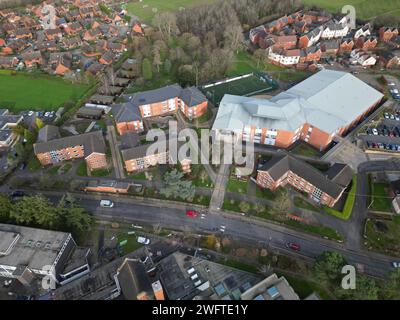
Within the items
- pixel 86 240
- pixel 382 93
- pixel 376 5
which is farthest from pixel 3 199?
pixel 376 5

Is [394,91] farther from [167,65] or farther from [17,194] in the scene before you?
[17,194]

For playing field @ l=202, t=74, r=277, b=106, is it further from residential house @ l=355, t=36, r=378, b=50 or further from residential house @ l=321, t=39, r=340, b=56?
residential house @ l=355, t=36, r=378, b=50

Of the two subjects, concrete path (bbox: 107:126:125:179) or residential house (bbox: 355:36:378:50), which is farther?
residential house (bbox: 355:36:378:50)

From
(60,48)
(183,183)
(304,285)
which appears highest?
(60,48)

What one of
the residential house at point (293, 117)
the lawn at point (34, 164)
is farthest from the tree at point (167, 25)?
the lawn at point (34, 164)

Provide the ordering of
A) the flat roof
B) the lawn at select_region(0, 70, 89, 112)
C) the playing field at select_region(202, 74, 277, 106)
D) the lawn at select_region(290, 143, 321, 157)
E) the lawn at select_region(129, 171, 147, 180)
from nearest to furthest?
the flat roof < the lawn at select_region(129, 171, 147, 180) < the lawn at select_region(290, 143, 321, 157) < the lawn at select_region(0, 70, 89, 112) < the playing field at select_region(202, 74, 277, 106)

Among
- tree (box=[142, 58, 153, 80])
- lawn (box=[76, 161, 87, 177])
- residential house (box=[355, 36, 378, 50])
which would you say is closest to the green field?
residential house (box=[355, 36, 378, 50])

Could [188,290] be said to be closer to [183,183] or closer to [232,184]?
[183,183]

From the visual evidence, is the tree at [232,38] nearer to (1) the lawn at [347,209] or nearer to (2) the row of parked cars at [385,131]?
(2) the row of parked cars at [385,131]
